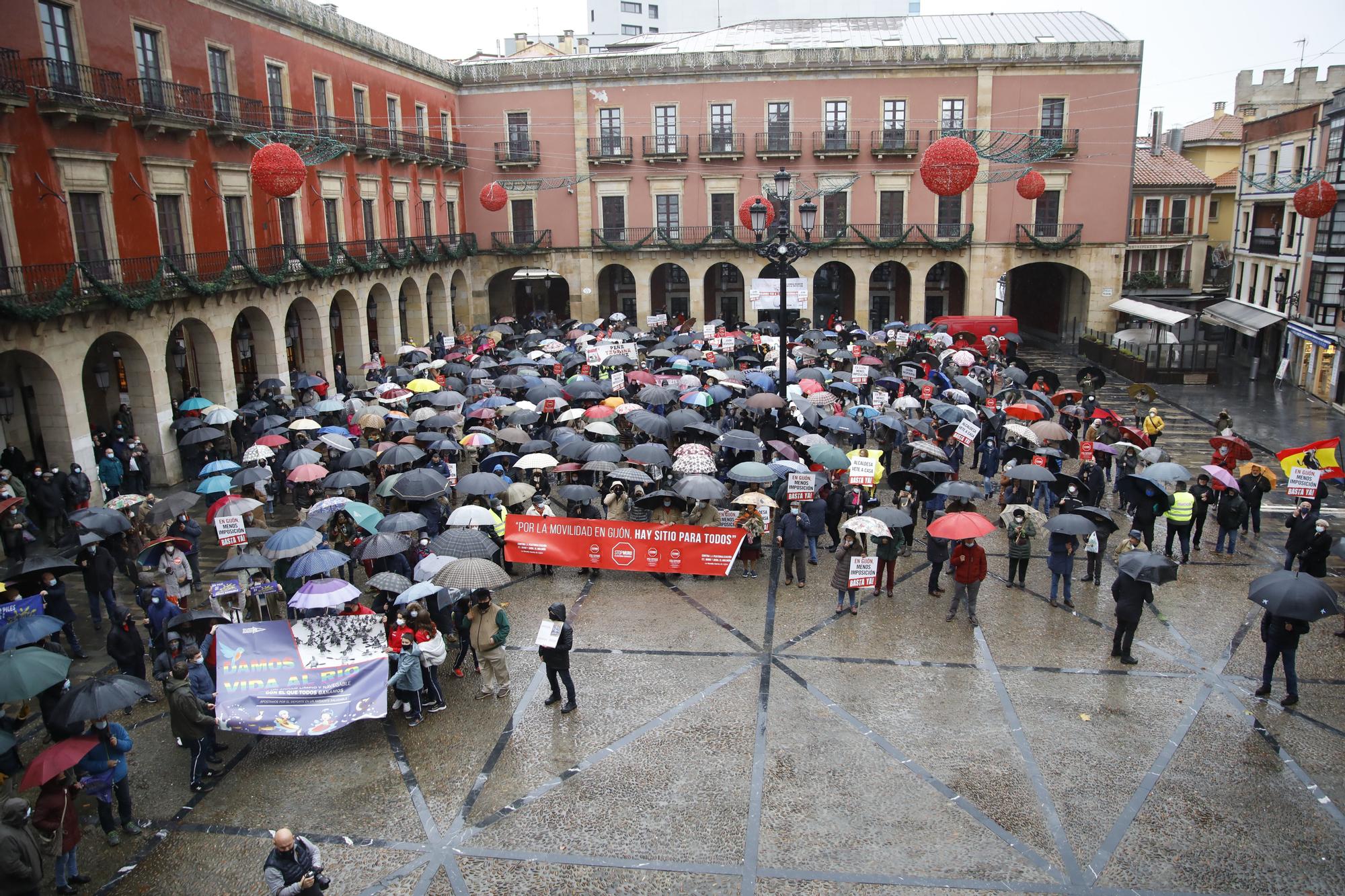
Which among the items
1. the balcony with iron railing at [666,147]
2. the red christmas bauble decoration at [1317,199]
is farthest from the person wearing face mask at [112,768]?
the balcony with iron railing at [666,147]

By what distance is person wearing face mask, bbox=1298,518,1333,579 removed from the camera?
12852mm

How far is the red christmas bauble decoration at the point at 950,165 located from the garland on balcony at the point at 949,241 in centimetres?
2289

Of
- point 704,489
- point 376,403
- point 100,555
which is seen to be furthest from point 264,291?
point 704,489

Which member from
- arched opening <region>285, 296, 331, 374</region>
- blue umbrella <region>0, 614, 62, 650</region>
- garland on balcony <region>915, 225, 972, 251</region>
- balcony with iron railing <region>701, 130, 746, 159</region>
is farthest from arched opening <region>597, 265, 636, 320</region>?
blue umbrella <region>0, 614, 62, 650</region>

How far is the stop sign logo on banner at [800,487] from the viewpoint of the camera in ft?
46.6

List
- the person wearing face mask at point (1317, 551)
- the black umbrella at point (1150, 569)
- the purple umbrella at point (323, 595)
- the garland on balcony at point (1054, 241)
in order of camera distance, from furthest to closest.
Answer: the garland on balcony at point (1054, 241) → the person wearing face mask at point (1317, 551) → the black umbrella at point (1150, 569) → the purple umbrella at point (323, 595)

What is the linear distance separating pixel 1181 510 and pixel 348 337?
2548 centimetres

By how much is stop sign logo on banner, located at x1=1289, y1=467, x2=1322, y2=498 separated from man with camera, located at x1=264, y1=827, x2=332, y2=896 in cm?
1439

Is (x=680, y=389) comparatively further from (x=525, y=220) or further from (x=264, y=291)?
(x=525, y=220)

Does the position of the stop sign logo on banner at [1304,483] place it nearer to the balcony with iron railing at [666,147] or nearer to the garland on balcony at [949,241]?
the garland on balcony at [949,241]

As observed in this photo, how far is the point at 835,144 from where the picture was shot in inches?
1517

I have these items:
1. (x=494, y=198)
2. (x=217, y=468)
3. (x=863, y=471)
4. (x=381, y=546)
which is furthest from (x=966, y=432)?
(x=494, y=198)

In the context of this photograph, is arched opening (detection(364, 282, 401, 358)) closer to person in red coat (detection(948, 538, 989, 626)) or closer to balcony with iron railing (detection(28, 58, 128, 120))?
balcony with iron railing (detection(28, 58, 128, 120))

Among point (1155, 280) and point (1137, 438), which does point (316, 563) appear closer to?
point (1137, 438)
